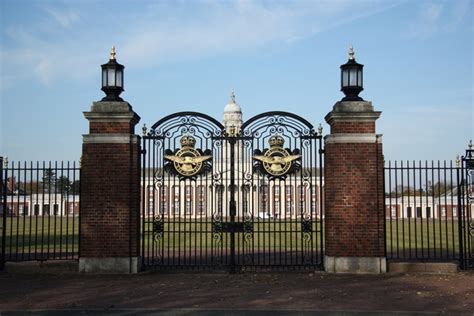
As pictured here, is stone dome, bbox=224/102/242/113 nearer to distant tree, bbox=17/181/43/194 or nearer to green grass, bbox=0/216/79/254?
distant tree, bbox=17/181/43/194

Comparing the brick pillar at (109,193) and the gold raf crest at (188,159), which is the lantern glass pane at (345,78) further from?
the brick pillar at (109,193)

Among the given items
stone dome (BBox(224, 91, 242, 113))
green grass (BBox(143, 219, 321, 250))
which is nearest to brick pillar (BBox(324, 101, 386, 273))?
green grass (BBox(143, 219, 321, 250))

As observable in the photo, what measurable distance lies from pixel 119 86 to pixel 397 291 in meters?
8.07

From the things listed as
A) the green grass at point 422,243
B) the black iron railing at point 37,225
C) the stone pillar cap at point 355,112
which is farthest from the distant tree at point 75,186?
the green grass at point 422,243

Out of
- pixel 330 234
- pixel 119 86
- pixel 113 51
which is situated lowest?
pixel 330 234

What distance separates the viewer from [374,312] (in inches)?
333

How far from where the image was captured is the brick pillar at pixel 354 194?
40.9 feet

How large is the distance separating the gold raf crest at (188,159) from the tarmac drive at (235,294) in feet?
8.52

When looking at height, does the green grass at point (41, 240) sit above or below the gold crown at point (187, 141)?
below

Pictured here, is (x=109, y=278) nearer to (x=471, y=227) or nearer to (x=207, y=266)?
(x=207, y=266)

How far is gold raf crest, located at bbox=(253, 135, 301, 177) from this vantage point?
43.8 feet

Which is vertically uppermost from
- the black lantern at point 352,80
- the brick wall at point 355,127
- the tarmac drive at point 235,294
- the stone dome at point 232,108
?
the stone dome at point 232,108

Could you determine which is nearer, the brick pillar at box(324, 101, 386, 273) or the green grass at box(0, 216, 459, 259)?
the brick pillar at box(324, 101, 386, 273)

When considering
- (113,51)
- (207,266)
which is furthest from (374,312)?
(113,51)
